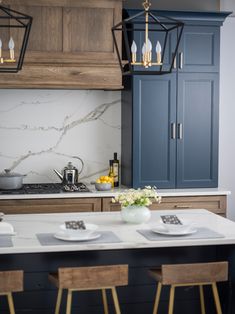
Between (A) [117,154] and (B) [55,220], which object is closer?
(B) [55,220]

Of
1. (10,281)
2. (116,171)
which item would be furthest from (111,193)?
(10,281)

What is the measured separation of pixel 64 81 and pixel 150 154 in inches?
38.4

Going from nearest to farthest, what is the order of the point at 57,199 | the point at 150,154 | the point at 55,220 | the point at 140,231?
the point at 140,231 → the point at 55,220 → the point at 57,199 → the point at 150,154

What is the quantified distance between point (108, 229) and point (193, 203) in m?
1.80

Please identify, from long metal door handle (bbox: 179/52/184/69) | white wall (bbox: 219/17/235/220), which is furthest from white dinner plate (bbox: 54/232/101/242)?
white wall (bbox: 219/17/235/220)

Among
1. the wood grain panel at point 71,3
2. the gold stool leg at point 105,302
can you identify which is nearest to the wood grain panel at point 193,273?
the gold stool leg at point 105,302

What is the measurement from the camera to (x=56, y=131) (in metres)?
5.97

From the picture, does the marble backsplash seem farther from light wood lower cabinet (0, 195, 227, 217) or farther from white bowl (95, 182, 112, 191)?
light wood lower cabinet (0, 195, 227, 217)

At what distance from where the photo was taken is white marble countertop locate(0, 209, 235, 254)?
3516 mm

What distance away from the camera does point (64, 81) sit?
5.51 m

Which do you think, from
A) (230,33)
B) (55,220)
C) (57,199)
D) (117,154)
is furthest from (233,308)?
(230,33)

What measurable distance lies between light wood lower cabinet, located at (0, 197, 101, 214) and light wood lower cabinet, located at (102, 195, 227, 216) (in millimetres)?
153

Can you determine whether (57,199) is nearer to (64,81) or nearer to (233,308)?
(64,81)

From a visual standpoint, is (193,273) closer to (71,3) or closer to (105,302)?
(105,302)
